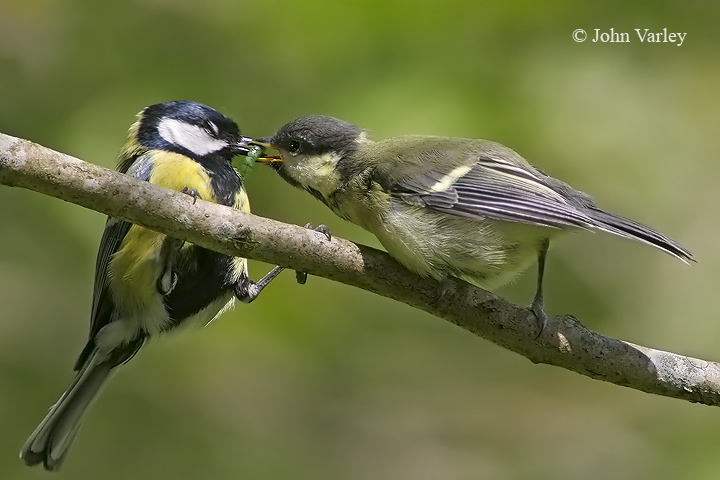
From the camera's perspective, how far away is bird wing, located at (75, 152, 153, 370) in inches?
133

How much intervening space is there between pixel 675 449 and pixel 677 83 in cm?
166

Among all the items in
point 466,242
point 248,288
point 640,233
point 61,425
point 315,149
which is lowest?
point 61,425

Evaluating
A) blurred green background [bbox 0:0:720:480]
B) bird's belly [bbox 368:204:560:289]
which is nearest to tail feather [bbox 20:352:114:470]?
blurred green background [bbox 0:0:720:480]

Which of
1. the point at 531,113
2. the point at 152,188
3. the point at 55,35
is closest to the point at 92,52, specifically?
the point at 55,35

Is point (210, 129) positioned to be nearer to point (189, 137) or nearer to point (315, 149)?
point (189, 137)

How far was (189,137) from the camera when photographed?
367 cm

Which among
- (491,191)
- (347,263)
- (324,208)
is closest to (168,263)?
(324,208)

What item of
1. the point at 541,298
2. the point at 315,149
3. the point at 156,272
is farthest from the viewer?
the point at 315,149

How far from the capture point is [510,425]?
4359 millimetres

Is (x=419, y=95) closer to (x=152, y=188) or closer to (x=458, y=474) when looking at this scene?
(x=152, y=188)

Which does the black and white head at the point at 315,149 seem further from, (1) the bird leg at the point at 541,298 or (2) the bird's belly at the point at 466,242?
(1) the bird leg at the point at 541,298

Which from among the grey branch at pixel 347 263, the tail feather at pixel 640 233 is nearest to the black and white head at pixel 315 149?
the grey branch at pixel 347 263

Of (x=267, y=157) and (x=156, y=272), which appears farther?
(x=267, y=157)

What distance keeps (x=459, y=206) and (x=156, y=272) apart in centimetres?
125
